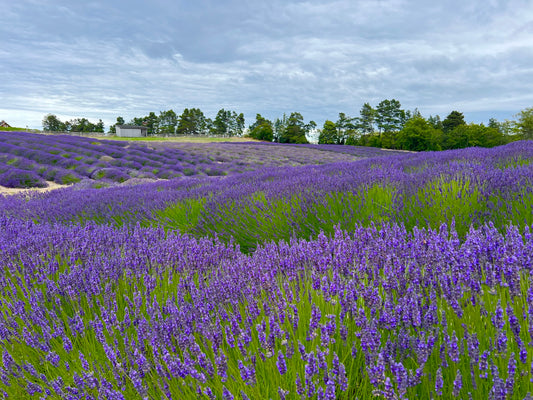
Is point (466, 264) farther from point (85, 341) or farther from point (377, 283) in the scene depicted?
point (85, 341)

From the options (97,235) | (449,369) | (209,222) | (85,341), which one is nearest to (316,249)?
(449,369)

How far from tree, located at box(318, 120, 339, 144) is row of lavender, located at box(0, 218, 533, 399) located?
187ft

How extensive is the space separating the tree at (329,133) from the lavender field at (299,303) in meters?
54.7

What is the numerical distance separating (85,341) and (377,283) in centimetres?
133

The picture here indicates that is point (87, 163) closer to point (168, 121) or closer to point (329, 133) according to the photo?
point (329, 133)

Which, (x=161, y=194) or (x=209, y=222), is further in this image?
(x=161, y=194)

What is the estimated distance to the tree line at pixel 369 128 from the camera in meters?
41.4

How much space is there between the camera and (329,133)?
57875 millimetres

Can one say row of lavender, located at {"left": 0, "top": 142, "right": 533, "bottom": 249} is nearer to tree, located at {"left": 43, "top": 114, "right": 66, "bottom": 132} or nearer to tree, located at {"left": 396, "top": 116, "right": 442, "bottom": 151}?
tree, located at {"left": 396, "top": 116, "right": 442, "bottom": 151}

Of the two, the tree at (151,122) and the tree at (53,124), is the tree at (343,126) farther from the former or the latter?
the tree at (53,124)

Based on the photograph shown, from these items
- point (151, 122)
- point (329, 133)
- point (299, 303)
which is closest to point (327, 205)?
point (299, 303)

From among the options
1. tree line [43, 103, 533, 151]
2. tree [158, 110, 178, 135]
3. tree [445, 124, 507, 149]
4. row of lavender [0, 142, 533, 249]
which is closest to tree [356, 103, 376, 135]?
tree line [43, 103, 533, 151]

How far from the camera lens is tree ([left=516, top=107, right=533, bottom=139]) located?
44.2 m

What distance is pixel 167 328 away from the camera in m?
1.45
